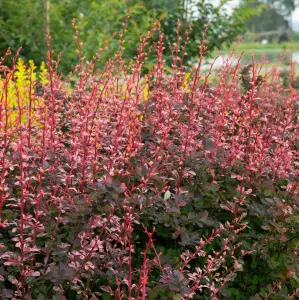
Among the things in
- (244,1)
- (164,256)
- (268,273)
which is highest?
(244,1)

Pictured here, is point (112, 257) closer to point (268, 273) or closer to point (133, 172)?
point (133, 172)

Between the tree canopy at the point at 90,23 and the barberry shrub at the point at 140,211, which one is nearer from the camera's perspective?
the barberry shrub at the point at 140,211

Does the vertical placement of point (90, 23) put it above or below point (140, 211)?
above

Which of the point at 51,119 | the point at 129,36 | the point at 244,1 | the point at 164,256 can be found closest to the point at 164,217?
the point at 164,256

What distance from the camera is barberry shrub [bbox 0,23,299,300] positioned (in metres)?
2.32

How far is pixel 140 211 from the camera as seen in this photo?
2.54 m

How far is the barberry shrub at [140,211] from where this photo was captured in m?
2.32

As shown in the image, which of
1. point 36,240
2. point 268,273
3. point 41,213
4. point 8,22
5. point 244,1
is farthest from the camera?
point 244,1

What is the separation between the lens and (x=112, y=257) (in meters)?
2.42

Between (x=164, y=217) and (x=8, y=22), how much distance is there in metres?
6.15

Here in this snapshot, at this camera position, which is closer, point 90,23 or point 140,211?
point 140,211

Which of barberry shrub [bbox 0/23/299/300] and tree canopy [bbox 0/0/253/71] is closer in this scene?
barberry shrub [bbox 0/23/299/300]

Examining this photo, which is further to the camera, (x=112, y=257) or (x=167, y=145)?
Answer: (x=167, y=145)

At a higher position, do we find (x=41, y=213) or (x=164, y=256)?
(x=41, y=213)
